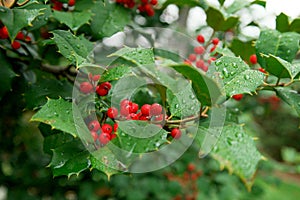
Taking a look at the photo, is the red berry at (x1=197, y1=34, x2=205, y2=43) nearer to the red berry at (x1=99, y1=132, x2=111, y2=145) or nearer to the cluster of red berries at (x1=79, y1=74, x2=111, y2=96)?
the cluster of red berries at (x1=79, y1=74, x2=111, y2=96)

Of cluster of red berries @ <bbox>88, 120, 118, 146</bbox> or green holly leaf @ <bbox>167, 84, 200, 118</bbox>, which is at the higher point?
green holly leaf @ <bbox>167, 84, 200, 118</bbox>

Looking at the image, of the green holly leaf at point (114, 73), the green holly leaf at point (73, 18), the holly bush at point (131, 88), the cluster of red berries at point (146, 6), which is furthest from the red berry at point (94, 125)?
the cluster of red berries at point (146, 6)

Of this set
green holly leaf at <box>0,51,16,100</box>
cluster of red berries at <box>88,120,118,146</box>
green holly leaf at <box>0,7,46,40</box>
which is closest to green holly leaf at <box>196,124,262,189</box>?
cluster of red berries at <box>88,120,118,146</box>

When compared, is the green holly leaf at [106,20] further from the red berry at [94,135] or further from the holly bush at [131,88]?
the red berry at [94,135]

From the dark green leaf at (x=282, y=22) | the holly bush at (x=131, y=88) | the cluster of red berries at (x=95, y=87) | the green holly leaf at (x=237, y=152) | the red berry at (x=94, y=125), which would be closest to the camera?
the green holly leaf at (x=237, y=152)

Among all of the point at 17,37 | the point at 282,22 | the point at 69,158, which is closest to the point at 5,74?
the point at 17,37

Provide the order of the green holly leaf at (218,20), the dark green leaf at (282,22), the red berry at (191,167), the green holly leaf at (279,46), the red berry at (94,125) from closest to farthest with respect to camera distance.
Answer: the red berry at (94,125), the green holly leaf at (279,46), the dark green leaf at (282,22), the green holly leaf at (218,20), the red berry at (191,167)
